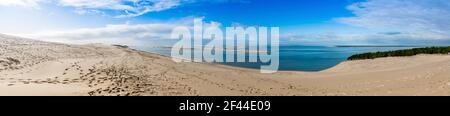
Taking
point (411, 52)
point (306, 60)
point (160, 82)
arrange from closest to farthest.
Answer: point (160, 82) → point (411, 52) → point (306, 60)

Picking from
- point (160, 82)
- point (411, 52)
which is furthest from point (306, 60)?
point (160, 82)

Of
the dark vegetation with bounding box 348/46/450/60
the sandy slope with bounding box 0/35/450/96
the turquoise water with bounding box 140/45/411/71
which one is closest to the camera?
the sandy slope with bounding box 0/35/450/96

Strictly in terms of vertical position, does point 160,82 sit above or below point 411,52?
below

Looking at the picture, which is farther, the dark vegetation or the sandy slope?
the dark vegetation

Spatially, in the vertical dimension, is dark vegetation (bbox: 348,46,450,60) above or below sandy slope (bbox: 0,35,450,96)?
above

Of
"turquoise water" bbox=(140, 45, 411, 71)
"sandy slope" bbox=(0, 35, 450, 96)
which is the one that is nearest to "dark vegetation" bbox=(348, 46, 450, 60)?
"turquoise water" bbox=(140, 45, 411, 71)

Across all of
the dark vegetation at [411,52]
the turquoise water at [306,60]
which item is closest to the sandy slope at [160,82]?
the dark vegetation at [411,52]

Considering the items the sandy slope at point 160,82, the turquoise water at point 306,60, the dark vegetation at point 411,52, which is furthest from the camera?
the turquoise water at point 306,60

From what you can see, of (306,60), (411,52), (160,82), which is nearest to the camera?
(160,82)

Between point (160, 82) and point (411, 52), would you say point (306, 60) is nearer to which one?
point (411, 52)

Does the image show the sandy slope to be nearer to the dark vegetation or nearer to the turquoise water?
the dark vegetation

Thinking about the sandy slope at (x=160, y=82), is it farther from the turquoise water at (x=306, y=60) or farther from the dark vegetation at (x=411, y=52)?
the turquoise water at (x=306, y=60)
